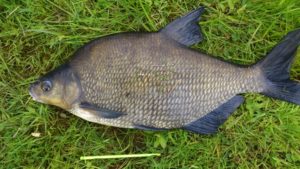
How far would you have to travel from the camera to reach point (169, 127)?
295 cm

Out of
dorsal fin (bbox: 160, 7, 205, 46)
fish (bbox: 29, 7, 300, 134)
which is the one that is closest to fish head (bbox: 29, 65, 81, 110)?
fish (bbox: 29, 7, 300, 134)

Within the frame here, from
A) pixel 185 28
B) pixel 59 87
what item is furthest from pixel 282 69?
pixel 59 87

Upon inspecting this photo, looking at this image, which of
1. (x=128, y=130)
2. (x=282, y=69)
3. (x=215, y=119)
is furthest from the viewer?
(x=128, y=130)

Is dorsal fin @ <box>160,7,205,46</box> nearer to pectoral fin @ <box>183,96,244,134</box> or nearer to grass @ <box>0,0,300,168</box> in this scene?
grass @ <box>0,0,300,168</box>

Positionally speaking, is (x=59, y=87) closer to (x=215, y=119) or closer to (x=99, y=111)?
(x=99, y=111)

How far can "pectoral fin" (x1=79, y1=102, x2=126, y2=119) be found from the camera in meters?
2.87

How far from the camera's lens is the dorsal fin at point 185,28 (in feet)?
9.37

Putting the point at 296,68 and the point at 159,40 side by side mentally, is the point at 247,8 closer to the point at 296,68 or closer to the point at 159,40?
the point at 296,68

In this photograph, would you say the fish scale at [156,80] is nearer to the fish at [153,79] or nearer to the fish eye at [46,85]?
the fish at [153,79]

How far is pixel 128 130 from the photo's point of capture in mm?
3117

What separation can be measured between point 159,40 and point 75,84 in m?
0.59

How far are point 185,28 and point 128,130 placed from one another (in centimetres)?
79

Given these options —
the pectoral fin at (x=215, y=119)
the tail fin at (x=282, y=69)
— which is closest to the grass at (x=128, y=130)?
the pectoral fin at (x=215, y=119)

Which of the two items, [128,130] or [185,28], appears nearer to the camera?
[185,28]
